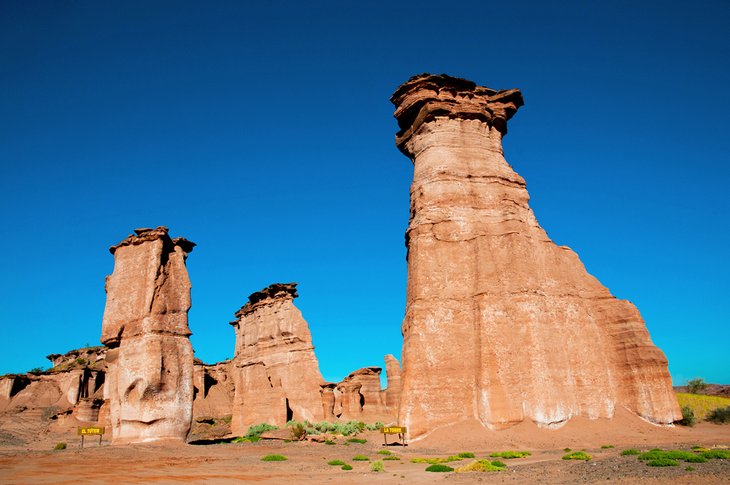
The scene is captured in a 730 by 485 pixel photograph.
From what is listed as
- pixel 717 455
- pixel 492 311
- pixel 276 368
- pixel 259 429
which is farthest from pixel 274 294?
pixel 717 455

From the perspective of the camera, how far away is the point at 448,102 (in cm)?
2591

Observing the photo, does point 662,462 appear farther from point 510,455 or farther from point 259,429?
point 259,429

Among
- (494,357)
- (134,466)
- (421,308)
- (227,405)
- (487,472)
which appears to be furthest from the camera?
(227,405)

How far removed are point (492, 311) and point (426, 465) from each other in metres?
8.06

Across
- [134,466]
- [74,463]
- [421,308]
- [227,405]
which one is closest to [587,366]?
[421,308]

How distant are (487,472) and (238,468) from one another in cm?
654

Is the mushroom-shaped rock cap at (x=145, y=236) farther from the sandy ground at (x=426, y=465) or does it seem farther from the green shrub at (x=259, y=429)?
the green shrub at (x=259, y=429)

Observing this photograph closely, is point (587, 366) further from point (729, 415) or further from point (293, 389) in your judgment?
point (293, 389)

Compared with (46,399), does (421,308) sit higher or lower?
higher

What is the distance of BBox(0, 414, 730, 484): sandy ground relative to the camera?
11.0m

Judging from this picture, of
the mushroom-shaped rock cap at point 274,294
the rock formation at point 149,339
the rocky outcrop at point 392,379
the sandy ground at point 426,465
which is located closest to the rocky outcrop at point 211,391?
the mushroom-shaped rock cap at point 274,294

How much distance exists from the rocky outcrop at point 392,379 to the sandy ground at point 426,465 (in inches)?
994

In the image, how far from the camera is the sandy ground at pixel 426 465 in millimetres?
10961

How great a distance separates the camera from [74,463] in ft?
47.5
